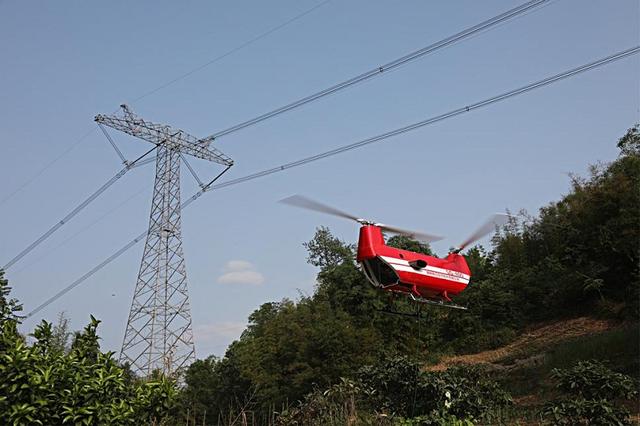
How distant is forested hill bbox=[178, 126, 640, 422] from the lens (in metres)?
18.2

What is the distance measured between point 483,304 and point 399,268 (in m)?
18.1

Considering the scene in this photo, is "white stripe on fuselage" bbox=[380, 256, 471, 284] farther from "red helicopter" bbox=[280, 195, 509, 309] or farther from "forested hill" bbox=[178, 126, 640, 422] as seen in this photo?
"forested hill" bbox=[178, 126, 640, 422]

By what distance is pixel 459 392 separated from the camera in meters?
8.45

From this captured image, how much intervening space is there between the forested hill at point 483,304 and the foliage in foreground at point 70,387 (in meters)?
10.4

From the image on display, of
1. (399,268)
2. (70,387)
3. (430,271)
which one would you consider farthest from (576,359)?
(70,387)

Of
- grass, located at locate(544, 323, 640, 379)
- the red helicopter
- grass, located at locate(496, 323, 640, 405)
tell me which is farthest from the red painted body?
grass, located at locate(544, 323, 640, 379)

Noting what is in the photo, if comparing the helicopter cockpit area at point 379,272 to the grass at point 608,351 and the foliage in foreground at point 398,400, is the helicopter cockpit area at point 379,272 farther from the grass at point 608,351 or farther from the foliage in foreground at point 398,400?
the grass at point 608,351

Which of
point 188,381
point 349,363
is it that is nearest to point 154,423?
point 349,363

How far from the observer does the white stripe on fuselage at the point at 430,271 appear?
8.43 m

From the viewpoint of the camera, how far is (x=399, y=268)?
8.44 meters

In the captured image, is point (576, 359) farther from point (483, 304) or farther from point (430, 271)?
point (430, 271)

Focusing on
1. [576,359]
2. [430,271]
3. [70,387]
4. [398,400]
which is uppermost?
[430,271]

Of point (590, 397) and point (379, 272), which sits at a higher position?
point (379, 272)

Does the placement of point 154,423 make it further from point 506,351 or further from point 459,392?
point 506,351
